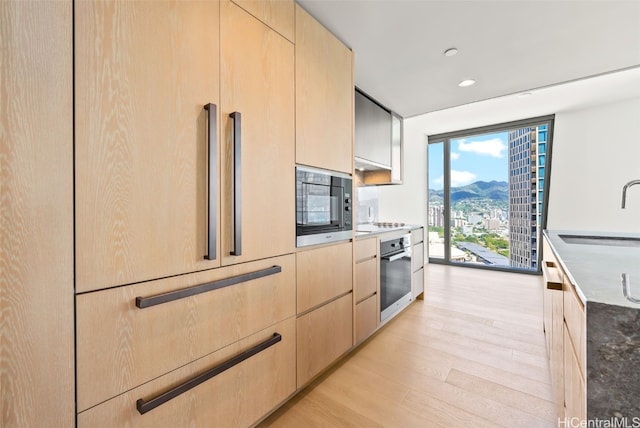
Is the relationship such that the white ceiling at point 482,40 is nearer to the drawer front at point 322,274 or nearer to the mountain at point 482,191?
the drawer front at point 322,274

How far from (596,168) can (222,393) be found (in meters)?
5.27

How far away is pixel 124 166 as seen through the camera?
2.90 ft

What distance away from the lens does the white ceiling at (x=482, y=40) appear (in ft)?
5.25

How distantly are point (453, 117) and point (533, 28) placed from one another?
2.47 m

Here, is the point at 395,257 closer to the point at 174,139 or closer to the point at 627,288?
the point at 627,288

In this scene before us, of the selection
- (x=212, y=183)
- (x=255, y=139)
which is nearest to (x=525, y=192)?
(x=255, y=139)

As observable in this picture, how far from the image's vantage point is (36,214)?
2.39 feet

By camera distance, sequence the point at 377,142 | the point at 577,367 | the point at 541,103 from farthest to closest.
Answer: the point at 541,103 → the point at 377,142 → the point at 577,367

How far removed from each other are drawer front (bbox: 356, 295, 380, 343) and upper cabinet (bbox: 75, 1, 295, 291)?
1.05 metres

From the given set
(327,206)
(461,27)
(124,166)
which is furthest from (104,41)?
(461,27)

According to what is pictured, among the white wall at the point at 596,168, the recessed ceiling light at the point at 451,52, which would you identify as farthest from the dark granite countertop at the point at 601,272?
the white wall at the point at 596,168

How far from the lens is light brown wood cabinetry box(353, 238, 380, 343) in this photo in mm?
2086

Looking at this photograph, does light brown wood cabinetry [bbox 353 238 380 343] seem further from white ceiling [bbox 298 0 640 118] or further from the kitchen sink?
the kitchen sink

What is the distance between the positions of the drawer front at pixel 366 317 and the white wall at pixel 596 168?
3.57 meters
